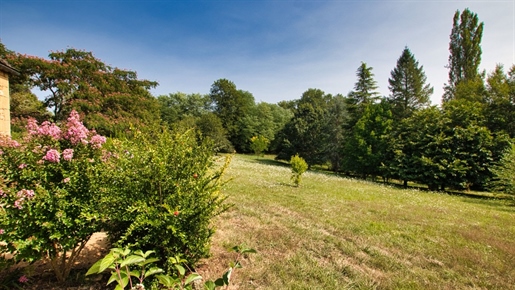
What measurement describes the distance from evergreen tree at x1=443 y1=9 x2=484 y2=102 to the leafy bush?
36603mm

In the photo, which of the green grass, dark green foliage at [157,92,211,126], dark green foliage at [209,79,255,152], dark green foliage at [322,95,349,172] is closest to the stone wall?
the green grass

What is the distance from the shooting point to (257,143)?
1565 inches

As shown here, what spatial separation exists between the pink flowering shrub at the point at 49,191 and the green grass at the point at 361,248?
175 centimetres

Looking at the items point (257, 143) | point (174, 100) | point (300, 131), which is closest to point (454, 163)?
point (300, 131)

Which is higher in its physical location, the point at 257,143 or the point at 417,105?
the point at 417,105

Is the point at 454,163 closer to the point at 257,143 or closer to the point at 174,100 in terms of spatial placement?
the point at 257,143

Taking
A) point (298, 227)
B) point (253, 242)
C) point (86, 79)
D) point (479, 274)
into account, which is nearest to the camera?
point (479, 274)

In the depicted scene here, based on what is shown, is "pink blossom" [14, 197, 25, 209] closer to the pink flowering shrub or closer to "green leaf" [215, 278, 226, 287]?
the pink flowering shrub

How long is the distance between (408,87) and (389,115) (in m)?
7.37

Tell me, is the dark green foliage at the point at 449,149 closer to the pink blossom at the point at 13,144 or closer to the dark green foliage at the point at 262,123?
the pink blossom at the point at 13,144

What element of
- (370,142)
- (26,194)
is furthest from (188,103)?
(26,194)

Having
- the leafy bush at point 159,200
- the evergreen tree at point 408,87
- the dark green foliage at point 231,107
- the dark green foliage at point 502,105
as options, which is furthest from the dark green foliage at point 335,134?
the leafy bush at point 159,200

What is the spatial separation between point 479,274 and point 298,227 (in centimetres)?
311

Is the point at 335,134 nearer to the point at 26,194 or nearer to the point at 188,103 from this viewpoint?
the point at 26,194
